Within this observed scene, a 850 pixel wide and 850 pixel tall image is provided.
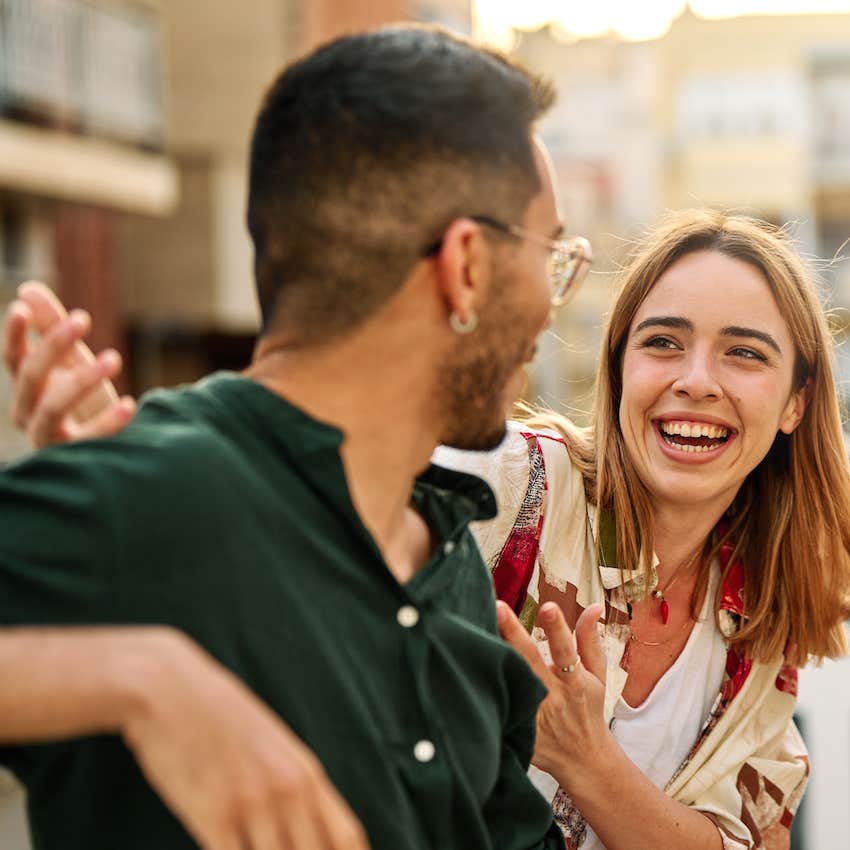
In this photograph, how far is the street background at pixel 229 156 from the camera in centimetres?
1220

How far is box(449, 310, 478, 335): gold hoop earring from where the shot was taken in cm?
209

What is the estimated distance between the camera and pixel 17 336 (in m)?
2.05

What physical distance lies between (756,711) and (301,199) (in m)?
2.17

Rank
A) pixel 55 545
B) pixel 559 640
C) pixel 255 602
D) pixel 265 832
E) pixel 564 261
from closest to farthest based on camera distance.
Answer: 1. pixel 265 832
2. pixel 55 545
3. pixel 255 602
4. pixel 564 261
5. pixel 559 640

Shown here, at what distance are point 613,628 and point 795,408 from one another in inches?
29.4

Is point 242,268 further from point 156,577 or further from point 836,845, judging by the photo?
point 156,577

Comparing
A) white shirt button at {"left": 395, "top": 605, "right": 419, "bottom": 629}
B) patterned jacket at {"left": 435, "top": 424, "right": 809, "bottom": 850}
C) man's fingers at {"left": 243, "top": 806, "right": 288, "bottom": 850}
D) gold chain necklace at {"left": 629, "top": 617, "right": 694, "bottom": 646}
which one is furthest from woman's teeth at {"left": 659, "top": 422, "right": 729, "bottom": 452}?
man's fingers at {"left": 243, "top": 806, "right": 288, "bottom": 850}

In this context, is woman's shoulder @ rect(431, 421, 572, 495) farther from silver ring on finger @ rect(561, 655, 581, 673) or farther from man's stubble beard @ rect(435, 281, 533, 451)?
man's stubble beard @ rect(435, 281, 533, 451)

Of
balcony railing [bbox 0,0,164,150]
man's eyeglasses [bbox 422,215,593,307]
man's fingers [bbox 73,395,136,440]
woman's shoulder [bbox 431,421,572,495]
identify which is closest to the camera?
man's fingers [bbox 73,395,136,440]

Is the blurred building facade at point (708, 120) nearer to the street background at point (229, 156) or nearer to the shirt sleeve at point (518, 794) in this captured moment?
the street background at point (229, 156)

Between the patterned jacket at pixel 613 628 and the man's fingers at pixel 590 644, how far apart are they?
433 mm

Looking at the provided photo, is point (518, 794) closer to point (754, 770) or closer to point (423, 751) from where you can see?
point (423, 751)

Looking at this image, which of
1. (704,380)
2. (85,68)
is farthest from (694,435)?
(85,68)

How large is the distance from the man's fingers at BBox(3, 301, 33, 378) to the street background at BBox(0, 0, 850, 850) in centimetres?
212
